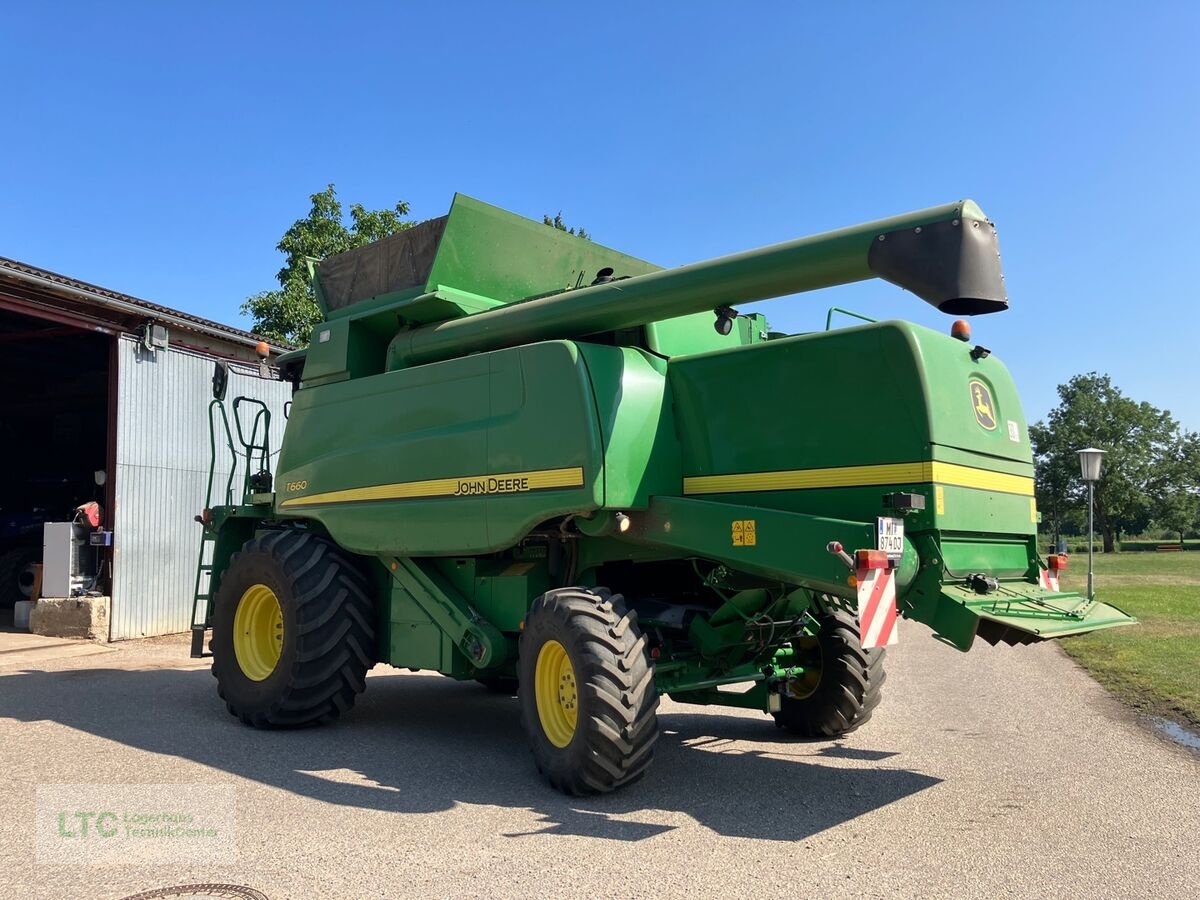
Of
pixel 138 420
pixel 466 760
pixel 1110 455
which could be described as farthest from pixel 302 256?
pixel 1110 455

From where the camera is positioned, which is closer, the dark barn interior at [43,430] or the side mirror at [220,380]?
the side mirror at [220,380]

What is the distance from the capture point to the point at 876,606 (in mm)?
4965

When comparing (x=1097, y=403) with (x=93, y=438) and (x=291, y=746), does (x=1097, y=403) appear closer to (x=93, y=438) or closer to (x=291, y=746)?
(x=93, y=438)

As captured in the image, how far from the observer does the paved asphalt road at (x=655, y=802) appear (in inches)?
165

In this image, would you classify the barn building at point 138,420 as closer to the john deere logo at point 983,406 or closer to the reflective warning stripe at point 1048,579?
the john deere logo at point 983,406

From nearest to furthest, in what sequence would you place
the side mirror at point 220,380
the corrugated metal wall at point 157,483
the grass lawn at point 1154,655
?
the side mirror at point 220,380, the grass lawn at point 1154,655, the corrugated metal wall at point 157,483

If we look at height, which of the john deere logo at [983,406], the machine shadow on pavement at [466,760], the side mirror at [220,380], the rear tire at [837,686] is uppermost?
the side mirror at [220,380]

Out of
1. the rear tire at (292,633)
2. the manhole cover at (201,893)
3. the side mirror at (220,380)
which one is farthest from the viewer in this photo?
the side mirror at (220,380)

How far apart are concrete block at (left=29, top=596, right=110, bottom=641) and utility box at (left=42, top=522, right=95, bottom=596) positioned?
0.16 metres

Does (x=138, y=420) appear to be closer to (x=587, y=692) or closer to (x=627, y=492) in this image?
(x=627, y=492)

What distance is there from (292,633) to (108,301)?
6.83m

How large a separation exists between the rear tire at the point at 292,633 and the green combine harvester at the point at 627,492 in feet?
0.07

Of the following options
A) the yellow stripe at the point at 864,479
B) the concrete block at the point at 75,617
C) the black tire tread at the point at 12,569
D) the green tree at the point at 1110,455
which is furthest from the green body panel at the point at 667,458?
the green tree at the point at 1110,455

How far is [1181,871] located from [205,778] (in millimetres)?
5188
